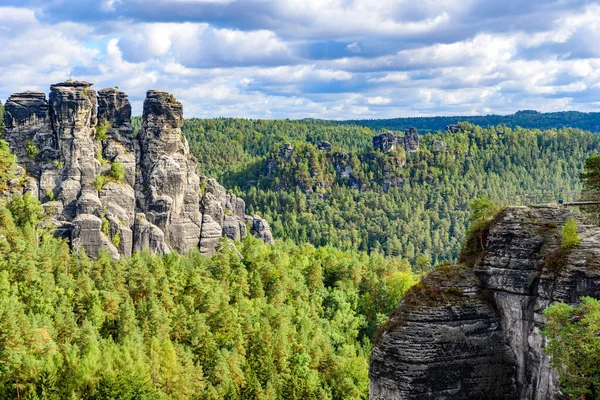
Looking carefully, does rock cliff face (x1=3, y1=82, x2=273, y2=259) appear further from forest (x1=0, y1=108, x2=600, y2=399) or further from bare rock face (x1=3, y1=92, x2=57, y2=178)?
forest (x1=0, y1=108, x2=600, y2=399)

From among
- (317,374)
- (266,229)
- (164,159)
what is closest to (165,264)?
(164,159)

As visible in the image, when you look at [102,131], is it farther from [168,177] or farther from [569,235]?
[569,235]

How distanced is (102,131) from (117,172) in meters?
7.01

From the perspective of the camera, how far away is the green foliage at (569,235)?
24703mm

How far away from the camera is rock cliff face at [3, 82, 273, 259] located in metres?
95.5

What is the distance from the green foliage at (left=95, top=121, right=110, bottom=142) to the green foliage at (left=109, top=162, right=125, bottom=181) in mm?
4910

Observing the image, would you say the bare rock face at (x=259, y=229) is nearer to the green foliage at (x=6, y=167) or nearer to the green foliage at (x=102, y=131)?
the green foliage at (x=102, y=131)

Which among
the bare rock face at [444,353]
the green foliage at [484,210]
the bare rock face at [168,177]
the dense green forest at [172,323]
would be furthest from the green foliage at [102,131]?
the bare rock face at [444,353]

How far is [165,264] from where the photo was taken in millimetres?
93000

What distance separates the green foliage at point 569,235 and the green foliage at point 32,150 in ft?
283

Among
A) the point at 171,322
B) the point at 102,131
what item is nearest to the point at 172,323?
the point at 171,322

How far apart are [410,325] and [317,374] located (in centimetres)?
4588

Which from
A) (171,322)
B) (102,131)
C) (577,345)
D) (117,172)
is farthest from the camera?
(102,131)

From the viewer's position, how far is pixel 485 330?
26828mm
